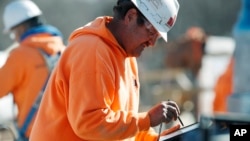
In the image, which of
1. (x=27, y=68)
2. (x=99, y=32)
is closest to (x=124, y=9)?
(x=99, y=32)

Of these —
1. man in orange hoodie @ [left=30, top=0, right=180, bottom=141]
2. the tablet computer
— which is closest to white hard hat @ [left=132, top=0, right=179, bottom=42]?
man in orange hoodie @ [left=30, top=0, right=180, bottom=141]

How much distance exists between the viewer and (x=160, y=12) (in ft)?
16.3

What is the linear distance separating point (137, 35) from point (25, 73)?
8.32ft

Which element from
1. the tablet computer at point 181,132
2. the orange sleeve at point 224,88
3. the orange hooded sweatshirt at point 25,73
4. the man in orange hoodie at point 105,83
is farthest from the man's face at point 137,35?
the orange sleeve at point 224,88

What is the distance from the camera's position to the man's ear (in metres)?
4.92

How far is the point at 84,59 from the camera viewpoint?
475cm

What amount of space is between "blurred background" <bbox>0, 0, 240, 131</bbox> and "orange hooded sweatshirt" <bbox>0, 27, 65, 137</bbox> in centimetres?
308

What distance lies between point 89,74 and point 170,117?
0.48 metres

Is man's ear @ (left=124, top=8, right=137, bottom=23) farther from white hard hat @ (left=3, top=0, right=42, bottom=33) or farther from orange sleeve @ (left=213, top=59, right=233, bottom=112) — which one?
orange sleeve @ (left=213, top=59, right=233, bottom=112)

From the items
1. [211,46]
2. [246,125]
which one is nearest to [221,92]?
[246,125]

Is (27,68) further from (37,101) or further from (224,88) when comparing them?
(224,88)

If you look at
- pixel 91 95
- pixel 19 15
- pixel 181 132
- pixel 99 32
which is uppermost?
pixel 99 32

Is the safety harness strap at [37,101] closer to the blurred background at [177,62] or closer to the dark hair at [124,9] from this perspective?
the dark hair at [124,9]

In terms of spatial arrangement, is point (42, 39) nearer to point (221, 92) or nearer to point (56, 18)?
point (221, 92)
